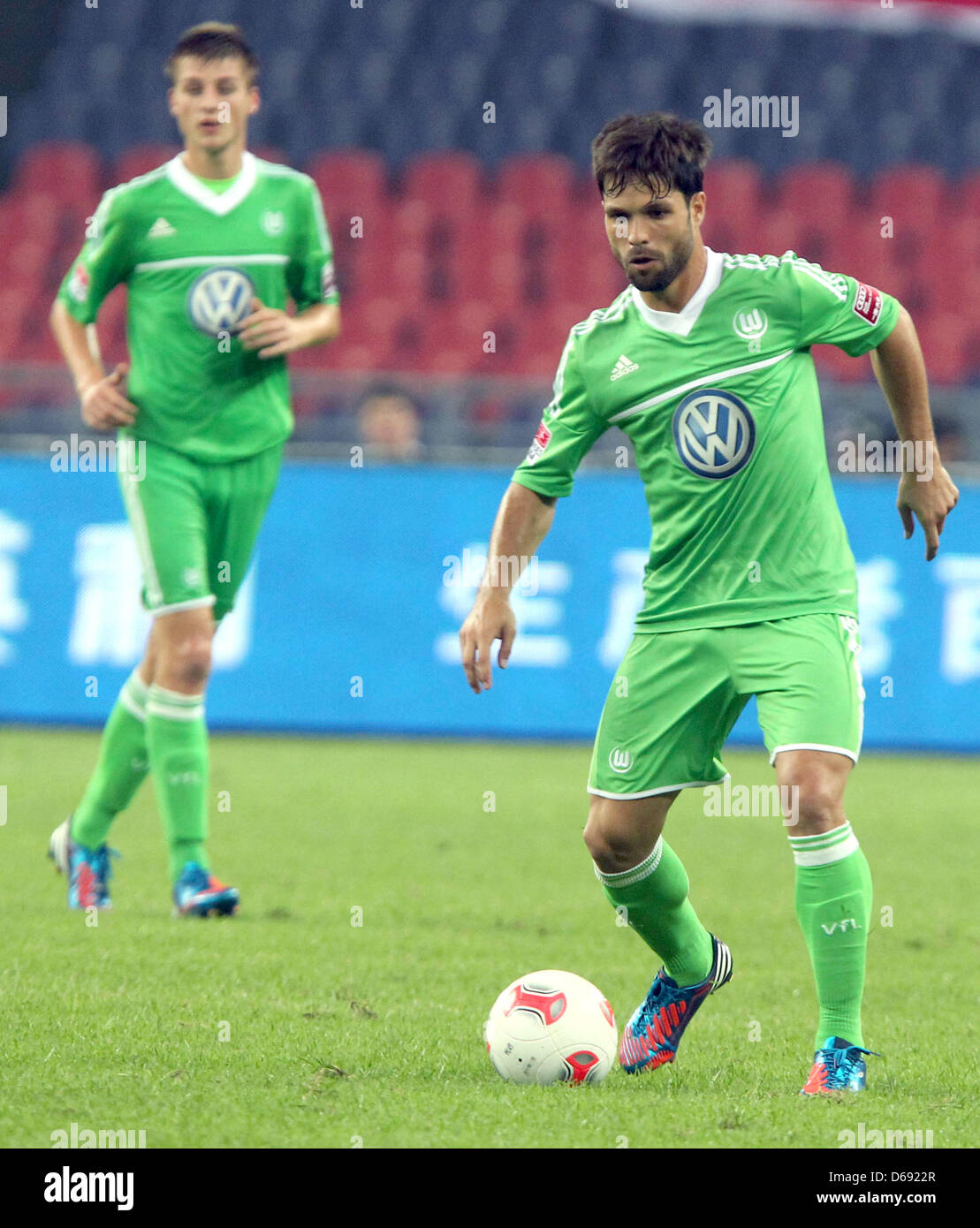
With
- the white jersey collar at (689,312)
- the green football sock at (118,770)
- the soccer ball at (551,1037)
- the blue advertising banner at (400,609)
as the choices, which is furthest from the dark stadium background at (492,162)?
the soccer ball at (551,1037)

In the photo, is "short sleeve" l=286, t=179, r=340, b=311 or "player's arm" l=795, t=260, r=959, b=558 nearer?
"player's arm" l=795, t=260, r=959, b=558

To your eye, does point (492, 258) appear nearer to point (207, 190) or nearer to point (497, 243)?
point (497, 243)

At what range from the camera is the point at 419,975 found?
507 centimetres

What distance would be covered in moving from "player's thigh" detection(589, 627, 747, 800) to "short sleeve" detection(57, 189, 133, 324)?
9.31 ft

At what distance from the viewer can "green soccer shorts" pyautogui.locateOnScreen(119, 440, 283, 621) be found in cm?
595

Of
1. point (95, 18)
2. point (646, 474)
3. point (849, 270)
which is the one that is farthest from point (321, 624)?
point (95, 18)

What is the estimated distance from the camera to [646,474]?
13.9ft

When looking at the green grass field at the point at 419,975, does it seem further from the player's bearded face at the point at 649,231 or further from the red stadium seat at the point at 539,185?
the red stadium seat at the point at 539,185

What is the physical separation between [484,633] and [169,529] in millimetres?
2193

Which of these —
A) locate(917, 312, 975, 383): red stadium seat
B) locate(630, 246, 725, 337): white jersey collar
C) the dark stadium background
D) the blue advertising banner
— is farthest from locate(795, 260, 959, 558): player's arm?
locate(917, 312, 975, 383): red stadium seat

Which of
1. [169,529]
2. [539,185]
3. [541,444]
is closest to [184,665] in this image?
[169,529]

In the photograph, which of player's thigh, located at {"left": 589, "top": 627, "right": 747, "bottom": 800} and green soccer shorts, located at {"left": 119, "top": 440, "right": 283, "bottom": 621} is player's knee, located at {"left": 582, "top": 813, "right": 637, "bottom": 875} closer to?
player's thigh, located at {"left": 589, "top": 627, "right": 747, "bottom": 800}

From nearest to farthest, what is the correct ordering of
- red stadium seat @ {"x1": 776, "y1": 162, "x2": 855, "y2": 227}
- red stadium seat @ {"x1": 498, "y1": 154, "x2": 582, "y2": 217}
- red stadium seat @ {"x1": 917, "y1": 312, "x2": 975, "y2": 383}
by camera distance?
red stadium seat @ {"x1": 917, "y1": 312, "x2": 975, "y2": 383}
red stadium seat @ {"x1": 498, "y1": 154, "x2": 582, "y2": 217}
red stadium seat @ {"x1": 776, "y1": 162, "x2": 855, "y2": 227}

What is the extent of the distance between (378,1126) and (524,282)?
14818 millimetres
